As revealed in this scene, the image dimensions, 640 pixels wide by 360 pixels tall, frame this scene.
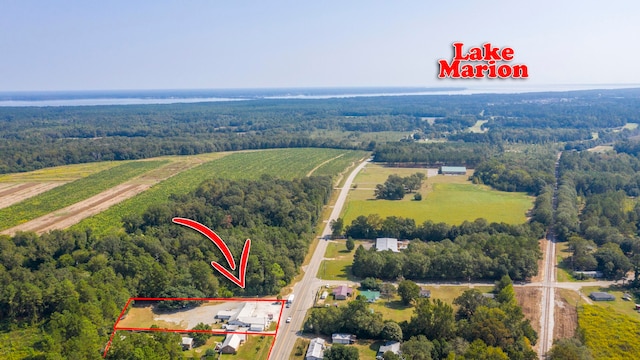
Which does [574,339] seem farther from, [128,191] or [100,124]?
[100,124]

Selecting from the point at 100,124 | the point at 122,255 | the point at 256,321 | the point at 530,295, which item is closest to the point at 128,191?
the point at 122,255

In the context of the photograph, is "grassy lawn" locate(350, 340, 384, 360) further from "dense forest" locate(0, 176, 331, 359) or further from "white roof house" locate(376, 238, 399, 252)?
"white roof house" locate(376, 238, 399, 252)

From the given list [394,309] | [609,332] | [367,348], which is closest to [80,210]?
[394,309]

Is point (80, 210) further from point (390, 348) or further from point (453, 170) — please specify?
point (453, 170)

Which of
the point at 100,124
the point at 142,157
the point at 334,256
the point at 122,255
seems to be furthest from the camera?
the point at 100,124

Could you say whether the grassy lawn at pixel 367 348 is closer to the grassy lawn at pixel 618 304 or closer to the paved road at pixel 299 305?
the paved road at pixel 299 305
